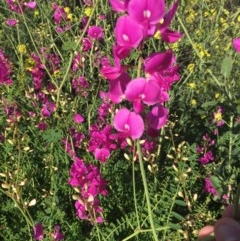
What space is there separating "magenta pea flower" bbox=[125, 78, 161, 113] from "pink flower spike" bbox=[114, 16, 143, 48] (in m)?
0.07

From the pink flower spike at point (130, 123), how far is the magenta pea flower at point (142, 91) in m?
0.04

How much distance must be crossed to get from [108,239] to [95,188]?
36 centimetres

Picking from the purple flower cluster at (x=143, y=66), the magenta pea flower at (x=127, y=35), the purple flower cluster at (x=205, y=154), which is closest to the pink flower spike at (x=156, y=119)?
the purple flower cluster at (x=143, y=66)

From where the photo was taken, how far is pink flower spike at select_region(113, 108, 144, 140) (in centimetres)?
89

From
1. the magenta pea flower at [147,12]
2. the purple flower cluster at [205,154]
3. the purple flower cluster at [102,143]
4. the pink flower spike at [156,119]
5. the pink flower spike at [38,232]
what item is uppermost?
the magenta pea flower at [147,12]

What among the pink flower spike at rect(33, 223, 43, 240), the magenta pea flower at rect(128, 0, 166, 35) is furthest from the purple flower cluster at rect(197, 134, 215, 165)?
the magenta pea flower at rect(128, 0, 166, 35)

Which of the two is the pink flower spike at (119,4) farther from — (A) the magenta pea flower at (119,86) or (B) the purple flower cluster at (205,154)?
(B) the purple flower cluster at (205,154)

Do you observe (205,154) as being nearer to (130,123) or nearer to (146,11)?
(130,123)

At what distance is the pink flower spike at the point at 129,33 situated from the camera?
811 millimetres

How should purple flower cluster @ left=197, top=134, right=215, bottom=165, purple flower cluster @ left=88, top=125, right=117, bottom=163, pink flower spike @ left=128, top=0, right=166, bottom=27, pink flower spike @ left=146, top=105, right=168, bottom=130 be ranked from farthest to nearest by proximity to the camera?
purple flower cluster @ left=197, top=134, right=215, bottom=165 → purple flower cluster @ left=88, top=125, right=117, bottom=163 → pink flower spike @ left=146, top=105, right=168, bottom=130 → pink flower spike @ left=128, top=0, right=166, bottom=27

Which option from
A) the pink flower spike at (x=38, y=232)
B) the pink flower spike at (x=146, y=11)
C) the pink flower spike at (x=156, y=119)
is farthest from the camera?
the pink flower spike at (x=38, y=232)

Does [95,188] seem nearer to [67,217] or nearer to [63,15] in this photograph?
[67,217]

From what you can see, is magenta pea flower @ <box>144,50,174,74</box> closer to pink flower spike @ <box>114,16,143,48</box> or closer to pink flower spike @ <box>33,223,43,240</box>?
pink flower spike @ <box>114,16,143,48</box>

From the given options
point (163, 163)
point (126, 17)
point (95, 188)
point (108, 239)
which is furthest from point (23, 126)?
point (126, 17)
